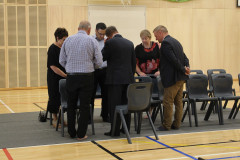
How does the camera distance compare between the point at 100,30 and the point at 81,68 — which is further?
the point at 100,30

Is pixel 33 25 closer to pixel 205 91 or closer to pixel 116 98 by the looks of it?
pixel 205 91

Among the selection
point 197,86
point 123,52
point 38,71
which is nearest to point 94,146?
point 123,52

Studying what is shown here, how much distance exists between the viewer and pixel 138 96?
4.86m

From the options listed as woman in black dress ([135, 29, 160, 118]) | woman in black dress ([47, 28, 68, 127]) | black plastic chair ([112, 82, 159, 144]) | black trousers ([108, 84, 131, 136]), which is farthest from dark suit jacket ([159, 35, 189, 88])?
woman in black dress ([47, 28, 68, 127])

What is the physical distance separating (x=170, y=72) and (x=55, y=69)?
1.65 m

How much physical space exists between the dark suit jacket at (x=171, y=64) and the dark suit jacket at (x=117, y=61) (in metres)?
0.55

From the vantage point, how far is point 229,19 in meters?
13.7

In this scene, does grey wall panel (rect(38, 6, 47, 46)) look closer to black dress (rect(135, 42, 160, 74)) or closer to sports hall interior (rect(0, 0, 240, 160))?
sports hall interior (rect(0, 0, 240, 160))

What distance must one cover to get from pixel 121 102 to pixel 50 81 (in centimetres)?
121

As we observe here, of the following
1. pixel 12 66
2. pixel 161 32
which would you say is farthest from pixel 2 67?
pixel 161 32

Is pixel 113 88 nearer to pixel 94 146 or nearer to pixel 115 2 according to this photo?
pixel 94 146

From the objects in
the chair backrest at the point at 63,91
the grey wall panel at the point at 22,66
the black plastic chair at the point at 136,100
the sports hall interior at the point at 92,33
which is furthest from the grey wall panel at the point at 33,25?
the black plastic chair at the point at 136,100

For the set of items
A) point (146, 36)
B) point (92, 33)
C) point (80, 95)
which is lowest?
point (80, 95)

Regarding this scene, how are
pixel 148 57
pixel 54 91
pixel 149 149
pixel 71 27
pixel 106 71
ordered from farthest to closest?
pixel 71 27 < pixel 148 57 < pixel 54 91 < pixel 106 71 < pixel 149 149
